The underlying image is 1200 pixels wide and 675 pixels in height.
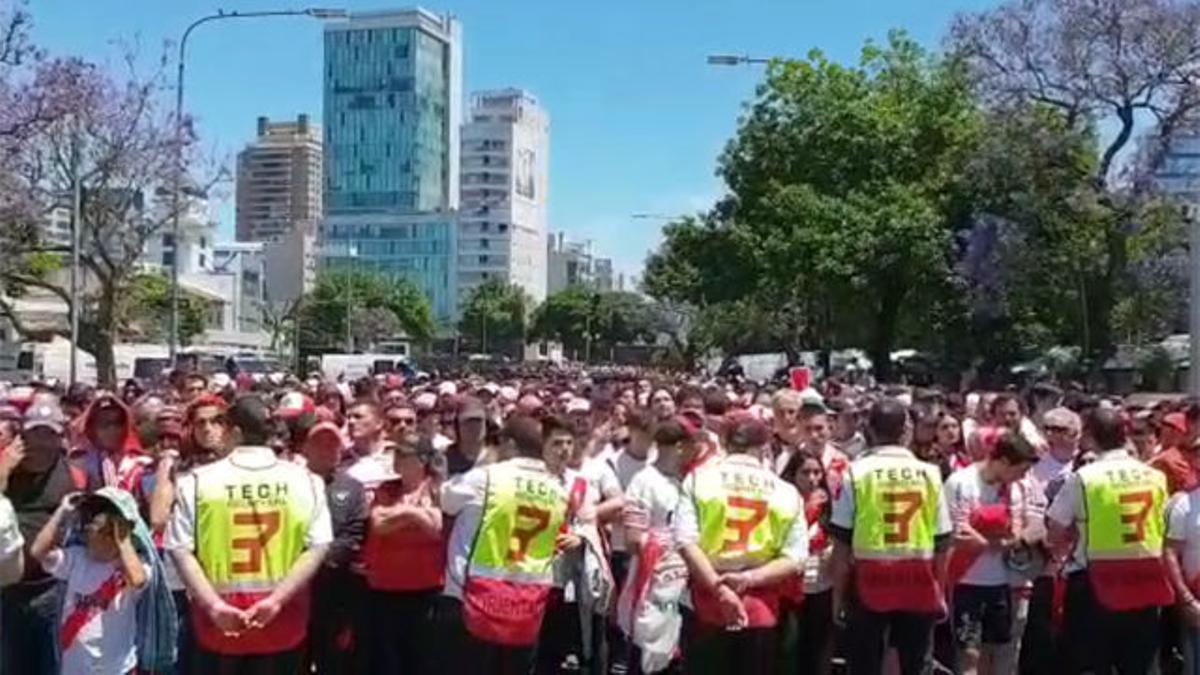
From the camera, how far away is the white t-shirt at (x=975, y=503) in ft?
27.4

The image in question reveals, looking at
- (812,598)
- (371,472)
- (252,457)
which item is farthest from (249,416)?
(812,598)

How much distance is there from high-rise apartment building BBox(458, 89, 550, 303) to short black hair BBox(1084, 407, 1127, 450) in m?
160

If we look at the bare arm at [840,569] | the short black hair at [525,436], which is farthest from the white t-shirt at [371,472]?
the bare arm at [840,569]

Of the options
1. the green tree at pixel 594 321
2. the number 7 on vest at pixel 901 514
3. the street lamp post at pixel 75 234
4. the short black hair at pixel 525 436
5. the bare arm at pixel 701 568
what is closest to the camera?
the bare arm at pixel 701 568

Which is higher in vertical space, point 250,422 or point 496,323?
point 496,323

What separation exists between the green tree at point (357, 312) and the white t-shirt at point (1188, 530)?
9065 cm

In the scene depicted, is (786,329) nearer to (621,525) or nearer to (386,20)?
(621,525)

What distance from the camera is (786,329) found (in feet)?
199

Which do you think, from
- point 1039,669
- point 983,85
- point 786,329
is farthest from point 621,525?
point 786,329

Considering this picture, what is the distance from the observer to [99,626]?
659 cm

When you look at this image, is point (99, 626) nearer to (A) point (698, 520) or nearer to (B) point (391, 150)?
(A) point (698, 520)

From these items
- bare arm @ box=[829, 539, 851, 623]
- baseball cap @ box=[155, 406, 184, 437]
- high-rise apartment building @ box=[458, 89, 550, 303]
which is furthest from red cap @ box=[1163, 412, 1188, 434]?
high-rise apartment building @ box=[458, 89, 550, 303]

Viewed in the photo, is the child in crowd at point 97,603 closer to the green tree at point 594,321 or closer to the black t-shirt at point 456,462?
the black t-shirt at point 456,462

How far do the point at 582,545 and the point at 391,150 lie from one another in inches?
6914
